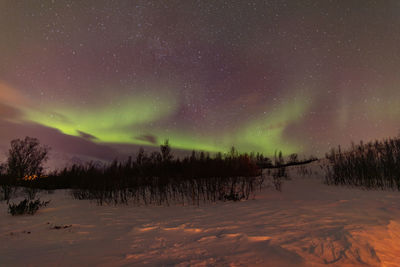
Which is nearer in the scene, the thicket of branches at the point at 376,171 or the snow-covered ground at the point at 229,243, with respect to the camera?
the snow-covered ground at the point at 229,243

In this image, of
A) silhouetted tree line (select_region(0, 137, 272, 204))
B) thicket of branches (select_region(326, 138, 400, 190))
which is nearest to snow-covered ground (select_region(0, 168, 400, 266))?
silhouetted tree line (select_region(0, 137, 272, 204))

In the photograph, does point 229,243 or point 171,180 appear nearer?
point 229,243

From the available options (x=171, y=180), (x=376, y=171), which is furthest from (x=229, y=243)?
(x=376, y=171)

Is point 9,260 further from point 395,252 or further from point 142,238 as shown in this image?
point 395,252

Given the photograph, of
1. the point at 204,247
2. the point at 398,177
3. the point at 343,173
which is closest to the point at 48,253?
the point at 204,247

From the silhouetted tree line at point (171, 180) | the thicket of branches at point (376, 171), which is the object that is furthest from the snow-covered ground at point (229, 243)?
the thicket of branches at point (376, 171)

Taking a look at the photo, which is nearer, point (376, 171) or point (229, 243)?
point (229, 243)

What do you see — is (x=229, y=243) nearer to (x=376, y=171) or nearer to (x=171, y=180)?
(x=171, y=180)

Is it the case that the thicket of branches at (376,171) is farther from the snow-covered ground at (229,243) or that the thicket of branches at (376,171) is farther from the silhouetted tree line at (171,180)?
the snow-covered ground at (229,243)

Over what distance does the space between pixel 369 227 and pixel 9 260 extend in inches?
191

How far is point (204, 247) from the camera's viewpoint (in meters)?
2.51

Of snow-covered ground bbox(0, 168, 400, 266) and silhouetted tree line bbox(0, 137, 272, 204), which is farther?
silhouetted tree line bbox(0, 137, 272, 204)

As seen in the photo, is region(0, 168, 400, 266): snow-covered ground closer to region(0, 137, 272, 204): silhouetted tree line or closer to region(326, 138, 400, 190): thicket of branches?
region(0, 137, 272, 204): silhouetted tree line

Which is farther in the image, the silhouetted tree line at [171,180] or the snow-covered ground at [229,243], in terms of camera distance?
the silhouetted tree line at [171,180]
